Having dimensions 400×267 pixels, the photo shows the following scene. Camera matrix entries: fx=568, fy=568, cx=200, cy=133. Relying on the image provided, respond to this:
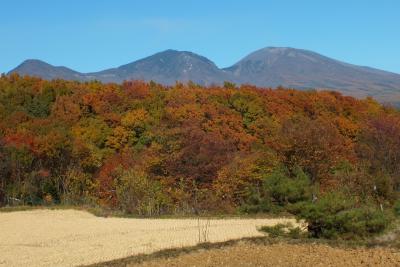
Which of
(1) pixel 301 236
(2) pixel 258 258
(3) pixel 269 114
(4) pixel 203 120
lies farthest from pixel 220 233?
(3) pixel 269 114

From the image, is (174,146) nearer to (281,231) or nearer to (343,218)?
(281,231)

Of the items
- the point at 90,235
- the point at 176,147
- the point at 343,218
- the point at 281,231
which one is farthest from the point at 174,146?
the point at 343,218

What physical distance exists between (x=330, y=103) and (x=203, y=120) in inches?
682

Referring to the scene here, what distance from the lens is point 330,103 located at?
2288 inches

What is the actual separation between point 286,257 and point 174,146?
1134 inches

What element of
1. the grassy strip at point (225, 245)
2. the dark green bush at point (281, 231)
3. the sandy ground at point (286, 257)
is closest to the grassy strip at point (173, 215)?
the dark green bush at point (281, 231)

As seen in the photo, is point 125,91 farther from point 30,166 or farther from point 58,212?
point 58,212

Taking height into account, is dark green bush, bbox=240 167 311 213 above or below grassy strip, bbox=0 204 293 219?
above

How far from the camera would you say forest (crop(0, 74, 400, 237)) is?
3216cm

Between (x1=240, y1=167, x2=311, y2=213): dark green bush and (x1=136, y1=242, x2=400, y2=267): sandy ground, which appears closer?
(x1=136, y1=242, x2=400, y2=267): sandy ground

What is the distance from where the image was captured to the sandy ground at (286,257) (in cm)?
1164

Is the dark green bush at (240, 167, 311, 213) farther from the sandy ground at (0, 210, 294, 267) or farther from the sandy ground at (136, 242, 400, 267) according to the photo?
the sandy ground at (136, 242, 400, 267)

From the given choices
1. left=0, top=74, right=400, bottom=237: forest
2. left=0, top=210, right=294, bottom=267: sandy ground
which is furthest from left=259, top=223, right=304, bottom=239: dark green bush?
left=0, top=74, right=400, bottom=237: forest

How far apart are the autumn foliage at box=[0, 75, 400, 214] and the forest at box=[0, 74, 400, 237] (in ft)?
0.30
